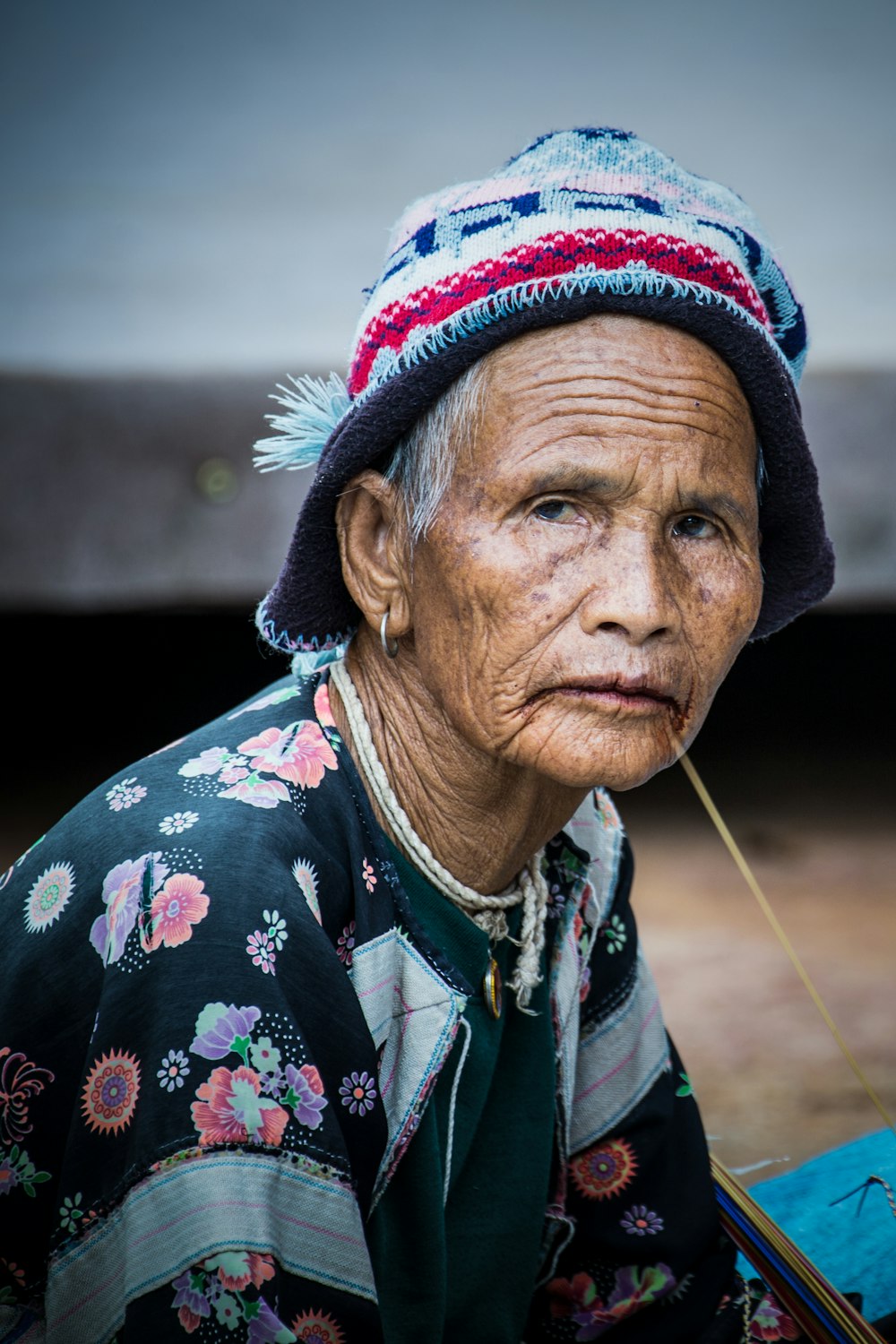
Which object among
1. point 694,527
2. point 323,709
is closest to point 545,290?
point 694,527

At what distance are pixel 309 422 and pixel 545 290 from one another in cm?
41

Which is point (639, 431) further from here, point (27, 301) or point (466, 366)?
point (27, 301)

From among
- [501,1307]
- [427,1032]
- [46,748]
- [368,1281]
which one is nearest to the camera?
[368,1281]

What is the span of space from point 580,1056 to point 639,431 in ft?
3.03

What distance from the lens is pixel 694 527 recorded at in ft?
4.77

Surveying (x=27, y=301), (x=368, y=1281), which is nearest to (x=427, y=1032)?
(x=368, y=1281)

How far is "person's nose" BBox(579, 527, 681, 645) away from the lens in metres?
1.33

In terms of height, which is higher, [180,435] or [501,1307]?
[180,435]

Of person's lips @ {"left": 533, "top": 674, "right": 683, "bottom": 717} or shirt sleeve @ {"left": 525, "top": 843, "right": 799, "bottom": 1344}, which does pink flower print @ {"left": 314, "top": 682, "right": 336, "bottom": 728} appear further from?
shirt sleeve @ {"left": 525, "top": 843, "right": 799, "bottom": 1344}

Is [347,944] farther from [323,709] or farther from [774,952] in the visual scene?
[774,952]

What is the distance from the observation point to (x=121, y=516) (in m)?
3.92

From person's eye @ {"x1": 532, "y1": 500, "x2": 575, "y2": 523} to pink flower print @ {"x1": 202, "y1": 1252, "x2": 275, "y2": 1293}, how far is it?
31.6 inches

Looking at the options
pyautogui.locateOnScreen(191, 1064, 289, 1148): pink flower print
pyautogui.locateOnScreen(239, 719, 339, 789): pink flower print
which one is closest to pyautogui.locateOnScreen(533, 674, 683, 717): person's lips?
pyautogui.locateOnScreen(239, 719, 339, 789): pink flower print

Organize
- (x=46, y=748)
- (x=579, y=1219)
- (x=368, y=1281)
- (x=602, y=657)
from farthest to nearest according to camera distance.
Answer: (x=46, y=748), (x=579, y=1219), (x=602, y=657), (x=368, y=1281)
